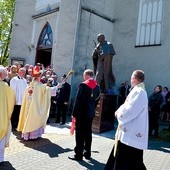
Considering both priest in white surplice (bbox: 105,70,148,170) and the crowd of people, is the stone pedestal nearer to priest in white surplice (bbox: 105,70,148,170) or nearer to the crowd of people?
the crowd of people

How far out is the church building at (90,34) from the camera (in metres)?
16.2

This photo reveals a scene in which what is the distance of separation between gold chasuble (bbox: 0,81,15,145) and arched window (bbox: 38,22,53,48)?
13316 mm

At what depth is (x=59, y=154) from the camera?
672 centimetres

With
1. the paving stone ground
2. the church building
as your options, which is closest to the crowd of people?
the paving stone ground

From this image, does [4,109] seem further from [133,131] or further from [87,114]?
[133,131]

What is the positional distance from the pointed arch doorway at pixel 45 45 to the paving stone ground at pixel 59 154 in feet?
34.6

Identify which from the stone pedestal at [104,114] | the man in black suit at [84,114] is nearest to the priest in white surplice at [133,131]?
the man in black suit at [84,114]

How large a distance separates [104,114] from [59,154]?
3887mm

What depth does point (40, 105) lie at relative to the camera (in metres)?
8.20

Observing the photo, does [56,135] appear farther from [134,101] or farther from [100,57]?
[134,101]

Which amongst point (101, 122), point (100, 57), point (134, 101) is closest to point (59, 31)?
point (100, 57)

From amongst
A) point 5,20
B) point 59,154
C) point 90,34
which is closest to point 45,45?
point 90,34

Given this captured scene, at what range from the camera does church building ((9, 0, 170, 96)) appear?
16.2m

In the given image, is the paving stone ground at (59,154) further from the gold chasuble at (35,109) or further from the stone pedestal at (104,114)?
the stone pedestal at (104,114)
